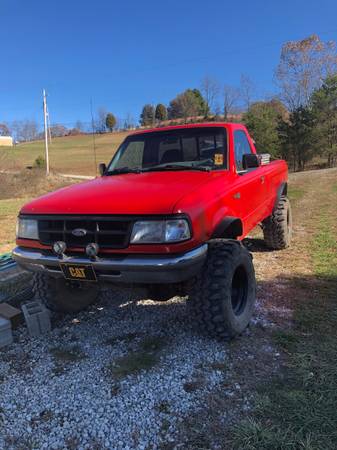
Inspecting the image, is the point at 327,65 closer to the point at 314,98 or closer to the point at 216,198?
the point at 314,98

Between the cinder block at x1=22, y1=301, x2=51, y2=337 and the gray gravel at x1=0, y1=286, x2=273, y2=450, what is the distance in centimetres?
9

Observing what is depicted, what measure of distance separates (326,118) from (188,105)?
30.4 m

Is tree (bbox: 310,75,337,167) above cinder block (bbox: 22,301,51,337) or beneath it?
above

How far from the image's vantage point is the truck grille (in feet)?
9.36

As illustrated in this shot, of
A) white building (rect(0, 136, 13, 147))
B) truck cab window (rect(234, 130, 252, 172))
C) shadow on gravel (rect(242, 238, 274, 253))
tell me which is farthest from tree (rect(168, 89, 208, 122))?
truck cab window (rect(234, 130, 252, 172))

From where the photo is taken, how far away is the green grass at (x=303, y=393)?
2186mm

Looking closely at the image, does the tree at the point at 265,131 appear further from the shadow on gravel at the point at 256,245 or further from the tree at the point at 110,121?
the tree at the point at 110,121

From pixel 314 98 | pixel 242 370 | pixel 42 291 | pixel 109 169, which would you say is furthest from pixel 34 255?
pixel 314 98

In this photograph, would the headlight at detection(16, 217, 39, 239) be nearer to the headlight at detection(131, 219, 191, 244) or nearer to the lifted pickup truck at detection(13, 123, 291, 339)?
the lifted pickup truck at detection(13, 123, 291, 339)

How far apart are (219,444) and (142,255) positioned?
129cm

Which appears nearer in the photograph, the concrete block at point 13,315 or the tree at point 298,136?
the concrete block at point 13,315

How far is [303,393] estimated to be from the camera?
2.57 meters

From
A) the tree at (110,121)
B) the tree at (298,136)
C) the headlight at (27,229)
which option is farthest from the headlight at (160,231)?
the tree at (110,121)

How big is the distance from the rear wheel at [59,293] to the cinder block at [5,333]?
387mm
